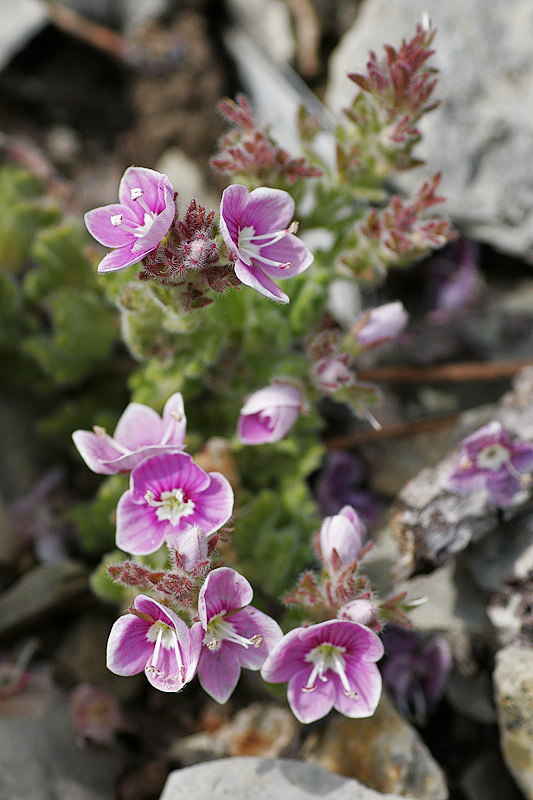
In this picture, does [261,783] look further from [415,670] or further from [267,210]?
[267,210]

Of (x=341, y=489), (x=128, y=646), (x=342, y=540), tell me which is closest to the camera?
(x=128, y=646)

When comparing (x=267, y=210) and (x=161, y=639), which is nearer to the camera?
(x=161, y=639)

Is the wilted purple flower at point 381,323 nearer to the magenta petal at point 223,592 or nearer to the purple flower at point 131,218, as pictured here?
the purple flower at point 131,218

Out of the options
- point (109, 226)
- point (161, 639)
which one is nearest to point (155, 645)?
point (161, 639)

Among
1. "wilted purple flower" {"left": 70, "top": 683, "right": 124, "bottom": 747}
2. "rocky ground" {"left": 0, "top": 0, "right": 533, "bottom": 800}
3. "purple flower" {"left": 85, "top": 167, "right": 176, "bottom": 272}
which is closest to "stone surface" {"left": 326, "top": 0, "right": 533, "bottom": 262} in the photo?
"rocky ground" {"left": 0, "top": 0, "right": 533, "bottom": 800}

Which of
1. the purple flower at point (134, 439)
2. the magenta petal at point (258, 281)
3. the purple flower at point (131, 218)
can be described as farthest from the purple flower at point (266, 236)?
the purple flower at point (134, 439)

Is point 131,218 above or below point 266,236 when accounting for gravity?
above

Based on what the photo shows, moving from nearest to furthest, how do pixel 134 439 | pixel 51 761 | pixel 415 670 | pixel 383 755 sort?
pixel 134 439 < pixel 383 755 < pixel 51 761 < pixel 415 670
